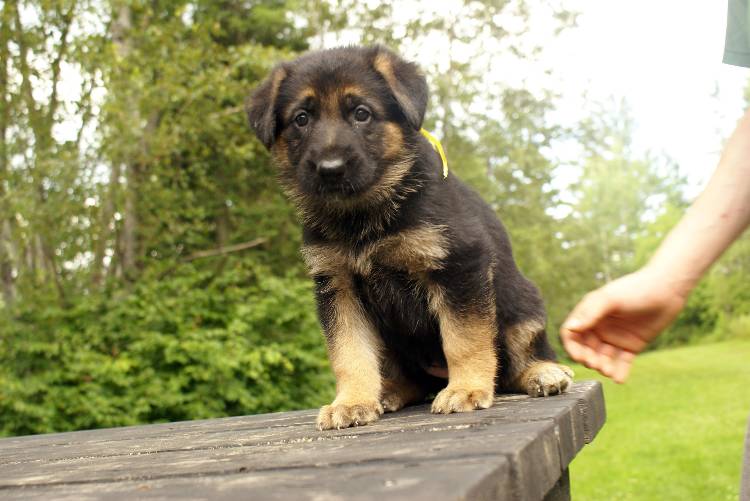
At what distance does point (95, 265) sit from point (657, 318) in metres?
12.3

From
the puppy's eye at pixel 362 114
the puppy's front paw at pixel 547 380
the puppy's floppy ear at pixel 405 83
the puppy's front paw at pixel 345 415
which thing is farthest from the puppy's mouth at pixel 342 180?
the puppy's front paw at pixel 547 380

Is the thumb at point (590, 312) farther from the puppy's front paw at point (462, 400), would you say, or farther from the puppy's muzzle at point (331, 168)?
the puppy's muzzle at point (331, 168)

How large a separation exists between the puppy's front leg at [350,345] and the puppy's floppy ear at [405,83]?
827mm

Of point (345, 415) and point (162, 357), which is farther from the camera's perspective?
point (162, 357)

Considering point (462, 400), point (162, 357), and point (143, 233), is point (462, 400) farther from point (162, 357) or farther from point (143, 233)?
point (143, 233)

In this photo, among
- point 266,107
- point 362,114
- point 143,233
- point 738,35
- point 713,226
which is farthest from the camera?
point 143,233

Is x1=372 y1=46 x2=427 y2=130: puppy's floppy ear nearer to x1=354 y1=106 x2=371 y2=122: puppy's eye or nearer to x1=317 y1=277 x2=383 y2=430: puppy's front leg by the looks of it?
x1=354 y1=106 x2=371 y2=122: puppy's eye

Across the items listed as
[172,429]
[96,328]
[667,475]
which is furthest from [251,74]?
[172,429]

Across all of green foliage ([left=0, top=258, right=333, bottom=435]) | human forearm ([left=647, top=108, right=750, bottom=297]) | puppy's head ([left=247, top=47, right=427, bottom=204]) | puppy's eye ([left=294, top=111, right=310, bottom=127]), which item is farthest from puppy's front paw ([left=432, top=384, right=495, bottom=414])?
green foliage ([left=0, top=258, right=333, bottom=435])

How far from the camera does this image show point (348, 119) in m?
3.68

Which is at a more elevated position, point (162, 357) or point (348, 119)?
point (348, 119)

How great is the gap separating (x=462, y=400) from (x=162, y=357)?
962cm

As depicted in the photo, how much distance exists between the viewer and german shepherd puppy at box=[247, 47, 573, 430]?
3.40 metres


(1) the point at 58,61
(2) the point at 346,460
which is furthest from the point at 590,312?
(1) the point at 58,61
